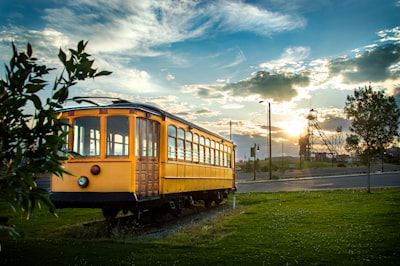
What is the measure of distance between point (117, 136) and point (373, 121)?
647 inches

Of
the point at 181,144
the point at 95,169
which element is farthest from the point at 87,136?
the point at 181,144

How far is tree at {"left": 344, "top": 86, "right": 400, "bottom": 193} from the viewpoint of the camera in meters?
23.4

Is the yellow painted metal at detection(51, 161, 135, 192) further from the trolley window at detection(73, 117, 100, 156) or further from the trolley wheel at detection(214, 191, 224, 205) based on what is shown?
the trolley wheel at detection(214, 191, 224, 205)

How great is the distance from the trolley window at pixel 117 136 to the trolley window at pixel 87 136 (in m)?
0.33

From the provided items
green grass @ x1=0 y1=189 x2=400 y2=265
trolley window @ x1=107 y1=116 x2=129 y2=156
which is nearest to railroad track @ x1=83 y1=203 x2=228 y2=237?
green grass @ x1=0 y1=189 x2=400 y2=265

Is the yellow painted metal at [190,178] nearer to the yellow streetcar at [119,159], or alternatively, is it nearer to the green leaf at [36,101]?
the yellow streetcar at [119,159]

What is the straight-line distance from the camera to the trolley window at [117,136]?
38.0 ft

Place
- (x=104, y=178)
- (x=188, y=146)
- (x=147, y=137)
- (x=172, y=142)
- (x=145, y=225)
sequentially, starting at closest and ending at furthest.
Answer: (x=104, y=178), (x=147, y=137), (x=145, y=225), (x=172, y=142), (x=188, y=146)

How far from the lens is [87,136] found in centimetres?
1184

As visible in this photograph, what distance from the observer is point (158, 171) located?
1280 centimetres

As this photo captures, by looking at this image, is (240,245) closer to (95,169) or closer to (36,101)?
(95,169)

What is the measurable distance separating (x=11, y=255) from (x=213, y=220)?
24.7 ft

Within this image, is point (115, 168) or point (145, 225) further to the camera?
point (145, 225)

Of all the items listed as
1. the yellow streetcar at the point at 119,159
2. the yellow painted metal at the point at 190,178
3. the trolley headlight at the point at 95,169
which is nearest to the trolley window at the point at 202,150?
the yellow painted metal at the point at 190,178
